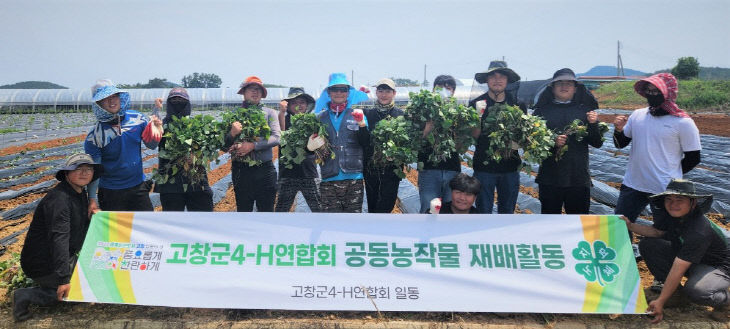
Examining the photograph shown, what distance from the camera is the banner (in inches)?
157

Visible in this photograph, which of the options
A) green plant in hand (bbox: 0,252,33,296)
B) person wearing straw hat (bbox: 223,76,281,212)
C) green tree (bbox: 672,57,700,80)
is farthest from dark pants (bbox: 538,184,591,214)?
green tree (bbox: 672,57,700,80)

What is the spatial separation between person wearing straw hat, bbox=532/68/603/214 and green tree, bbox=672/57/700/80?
5343cm

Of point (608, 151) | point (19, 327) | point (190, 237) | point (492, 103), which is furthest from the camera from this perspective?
point (608, 151)

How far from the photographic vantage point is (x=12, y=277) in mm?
4609

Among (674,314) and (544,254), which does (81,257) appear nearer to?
(544,254)

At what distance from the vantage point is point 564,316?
4.01 meters

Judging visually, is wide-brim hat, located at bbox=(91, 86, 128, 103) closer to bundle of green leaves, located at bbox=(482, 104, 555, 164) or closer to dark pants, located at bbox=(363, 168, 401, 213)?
dark pants, located at bbox=(363, 168, 401, 213)

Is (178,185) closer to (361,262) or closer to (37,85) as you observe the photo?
(361,262)

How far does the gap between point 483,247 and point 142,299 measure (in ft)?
10.5

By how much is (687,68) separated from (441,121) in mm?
54758

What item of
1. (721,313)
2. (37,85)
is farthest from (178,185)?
(37,85)

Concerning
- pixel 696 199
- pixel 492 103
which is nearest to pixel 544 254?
pixel 696 199

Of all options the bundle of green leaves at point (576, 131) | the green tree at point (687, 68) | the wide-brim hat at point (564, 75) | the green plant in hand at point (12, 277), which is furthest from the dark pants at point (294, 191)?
the green tree at point (687, 68)

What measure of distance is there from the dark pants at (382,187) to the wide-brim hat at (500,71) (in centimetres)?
154
